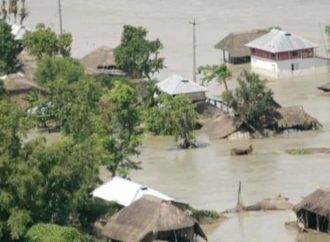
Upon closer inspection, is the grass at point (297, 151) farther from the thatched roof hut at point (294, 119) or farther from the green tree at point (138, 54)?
the green tree at point (138, 54)

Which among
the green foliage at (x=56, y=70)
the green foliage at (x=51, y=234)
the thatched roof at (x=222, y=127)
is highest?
the green foliage at (x=56, y=70)

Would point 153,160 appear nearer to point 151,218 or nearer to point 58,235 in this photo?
point 151,218

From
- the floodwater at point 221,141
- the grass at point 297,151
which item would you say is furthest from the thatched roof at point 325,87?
the grass at point 297,151

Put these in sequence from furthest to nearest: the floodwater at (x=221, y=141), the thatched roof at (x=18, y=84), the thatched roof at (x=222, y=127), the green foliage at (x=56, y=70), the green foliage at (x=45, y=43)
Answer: the green foliage at (x=45, y=43) < the thatched roof at (x=18, y=84) < the green foliage at (x=56, y=70) < the thatched roof at (x=222, y=127) < the floodwater at (x=221, y=141)

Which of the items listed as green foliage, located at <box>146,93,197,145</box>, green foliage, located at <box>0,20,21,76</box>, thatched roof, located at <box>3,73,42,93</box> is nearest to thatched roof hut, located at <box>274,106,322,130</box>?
green foliage, located at <box>146,93,197,145</box>

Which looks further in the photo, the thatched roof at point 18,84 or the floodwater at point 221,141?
the thatched roof at point 18,84

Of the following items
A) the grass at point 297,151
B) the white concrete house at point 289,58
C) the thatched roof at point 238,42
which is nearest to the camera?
the grass at point 297,151
